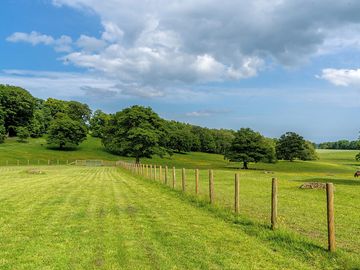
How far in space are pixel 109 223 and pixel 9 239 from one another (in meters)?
2.99

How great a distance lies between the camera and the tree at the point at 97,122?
149 m

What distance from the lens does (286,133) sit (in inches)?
4924

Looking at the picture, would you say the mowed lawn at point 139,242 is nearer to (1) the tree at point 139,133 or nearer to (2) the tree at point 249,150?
(1) the tree at point 139,133

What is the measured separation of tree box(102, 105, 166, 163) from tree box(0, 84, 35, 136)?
49.2 m

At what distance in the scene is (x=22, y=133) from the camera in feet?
378

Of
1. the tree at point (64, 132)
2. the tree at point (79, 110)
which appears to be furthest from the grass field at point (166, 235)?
the tree at point (79, 110)

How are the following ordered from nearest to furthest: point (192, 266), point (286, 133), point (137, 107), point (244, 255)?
point (192, 266), point (244, 255), point (137, 107), point (286, 133)

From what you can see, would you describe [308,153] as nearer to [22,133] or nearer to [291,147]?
[291,147]

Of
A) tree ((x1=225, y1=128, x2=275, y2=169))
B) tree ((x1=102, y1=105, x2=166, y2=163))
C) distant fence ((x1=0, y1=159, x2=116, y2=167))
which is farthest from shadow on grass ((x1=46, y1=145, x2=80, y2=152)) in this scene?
tree ((x1=225, y1=128, x2=275, y2=169))

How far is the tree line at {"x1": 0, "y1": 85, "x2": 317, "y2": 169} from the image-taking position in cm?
7919

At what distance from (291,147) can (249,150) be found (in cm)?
4254

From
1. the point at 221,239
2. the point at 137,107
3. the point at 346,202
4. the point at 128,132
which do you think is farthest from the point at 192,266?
the point at 137,107

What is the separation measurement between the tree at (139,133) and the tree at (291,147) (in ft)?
171

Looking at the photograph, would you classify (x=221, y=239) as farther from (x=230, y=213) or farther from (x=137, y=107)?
(x=137, y=107)
